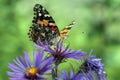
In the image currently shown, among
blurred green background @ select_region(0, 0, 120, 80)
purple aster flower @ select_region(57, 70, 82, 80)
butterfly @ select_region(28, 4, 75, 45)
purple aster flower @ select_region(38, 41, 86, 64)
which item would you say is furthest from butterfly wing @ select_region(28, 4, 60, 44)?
blurred green background @ select_region(0, 0, 120, 80)

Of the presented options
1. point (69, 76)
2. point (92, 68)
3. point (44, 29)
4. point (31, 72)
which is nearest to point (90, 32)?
point (44, 29)

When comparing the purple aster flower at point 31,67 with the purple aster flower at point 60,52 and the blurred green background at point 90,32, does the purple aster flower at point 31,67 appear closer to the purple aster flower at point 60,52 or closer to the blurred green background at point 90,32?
the purple aster flower at point 60,52

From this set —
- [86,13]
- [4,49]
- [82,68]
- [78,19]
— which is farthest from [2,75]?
[82,68]

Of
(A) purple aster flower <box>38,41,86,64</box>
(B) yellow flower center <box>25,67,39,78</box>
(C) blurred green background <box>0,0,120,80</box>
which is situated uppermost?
(A) purple aster flower <box>38,41,86,64</box>

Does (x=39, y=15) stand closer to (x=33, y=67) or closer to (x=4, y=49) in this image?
(x=33, y=67)

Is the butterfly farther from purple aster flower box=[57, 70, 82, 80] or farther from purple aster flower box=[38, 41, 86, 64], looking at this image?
purple aster flower box=[57, 70, 82, 80]

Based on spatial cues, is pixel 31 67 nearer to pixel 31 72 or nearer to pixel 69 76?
pixel 31 72

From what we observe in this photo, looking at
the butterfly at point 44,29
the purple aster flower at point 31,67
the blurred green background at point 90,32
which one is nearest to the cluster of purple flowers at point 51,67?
the purple aster flower at point 31,67

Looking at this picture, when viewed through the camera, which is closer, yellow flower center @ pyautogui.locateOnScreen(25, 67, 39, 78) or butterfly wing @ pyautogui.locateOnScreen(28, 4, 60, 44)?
yellow flower center @ pyautogui.locateOnScreen(25, 67, 39, 78)
